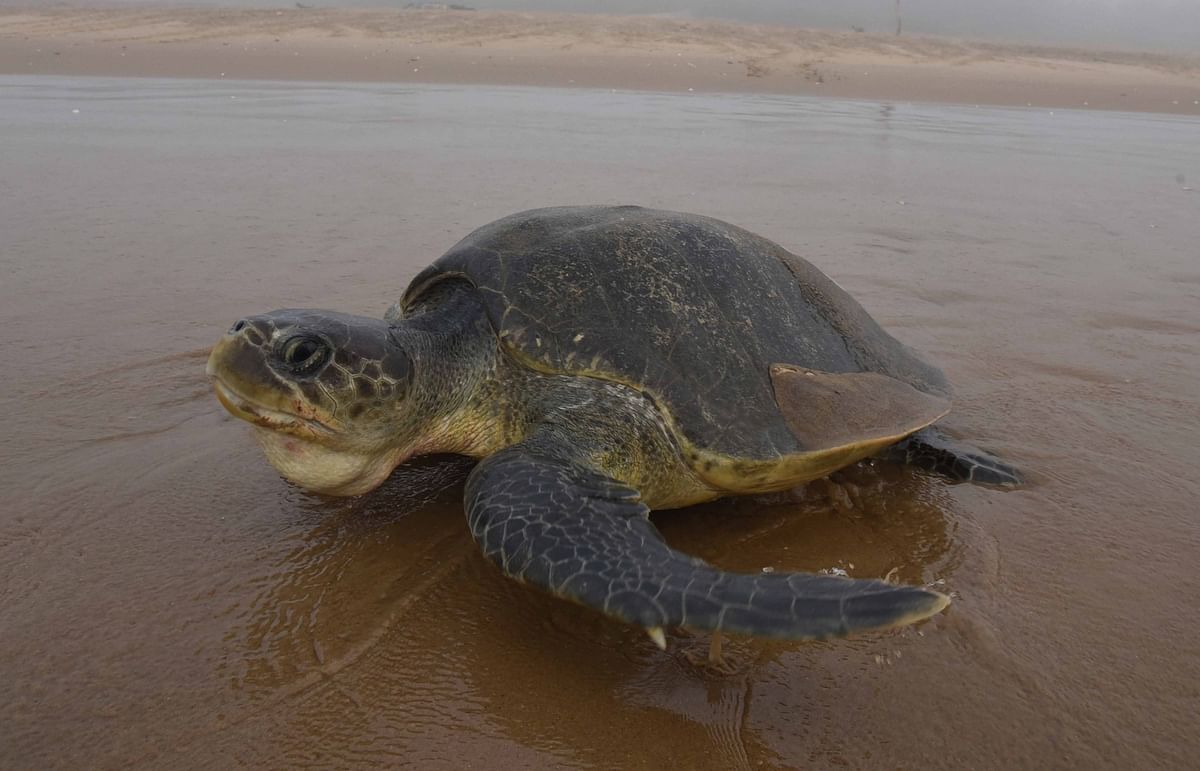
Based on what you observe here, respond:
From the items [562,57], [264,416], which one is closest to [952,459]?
[264,416]

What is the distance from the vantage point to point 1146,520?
2.11 m

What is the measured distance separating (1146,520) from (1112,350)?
1.46 m

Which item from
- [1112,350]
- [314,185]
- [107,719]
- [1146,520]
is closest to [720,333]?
[1146,520]

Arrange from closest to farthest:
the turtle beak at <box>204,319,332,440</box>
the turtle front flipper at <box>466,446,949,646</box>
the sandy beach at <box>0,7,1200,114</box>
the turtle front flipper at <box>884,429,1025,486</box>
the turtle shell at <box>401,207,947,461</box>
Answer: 1. the turtle front flipper at <box>466,446,949,646</box>
2. the turtle beak at <box>204,319,332,440</box>
3. the turtle shell at <box>401,207,947,461</box>
4. the turtle front flipper at <box>884,429,1025,486</box>
5. the sandy beach at <box>0,7,1200,114</box>

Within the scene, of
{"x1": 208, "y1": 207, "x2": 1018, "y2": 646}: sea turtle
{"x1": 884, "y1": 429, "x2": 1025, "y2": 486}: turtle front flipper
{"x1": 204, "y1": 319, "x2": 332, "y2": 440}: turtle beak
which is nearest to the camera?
{"x1": 208, "y1": 207, "x2": 1018, "y2": 646}: sea turtle

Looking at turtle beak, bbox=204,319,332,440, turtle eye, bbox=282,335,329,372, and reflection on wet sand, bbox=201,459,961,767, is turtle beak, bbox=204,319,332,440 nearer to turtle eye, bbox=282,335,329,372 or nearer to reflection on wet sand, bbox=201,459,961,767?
turtle eye, bbox=282,335,329,372

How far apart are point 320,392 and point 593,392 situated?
2.23 feet

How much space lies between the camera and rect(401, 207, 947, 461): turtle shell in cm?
207

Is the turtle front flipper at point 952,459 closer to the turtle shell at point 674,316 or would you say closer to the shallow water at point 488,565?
the shallow water at point 488,565

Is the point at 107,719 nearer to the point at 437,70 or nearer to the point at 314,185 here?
the point at 314,185

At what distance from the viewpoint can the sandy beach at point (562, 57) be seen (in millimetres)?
14227

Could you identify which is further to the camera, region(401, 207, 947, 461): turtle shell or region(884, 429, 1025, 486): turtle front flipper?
region(884, 429, 1025, 486): turtle front flipper

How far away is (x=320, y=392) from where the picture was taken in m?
1.88

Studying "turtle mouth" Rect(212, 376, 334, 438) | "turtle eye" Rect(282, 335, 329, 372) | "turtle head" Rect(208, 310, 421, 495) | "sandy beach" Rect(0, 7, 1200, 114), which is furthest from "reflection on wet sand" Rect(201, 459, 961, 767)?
"sandy beach" Rect(0, 7, 1200, 114)
